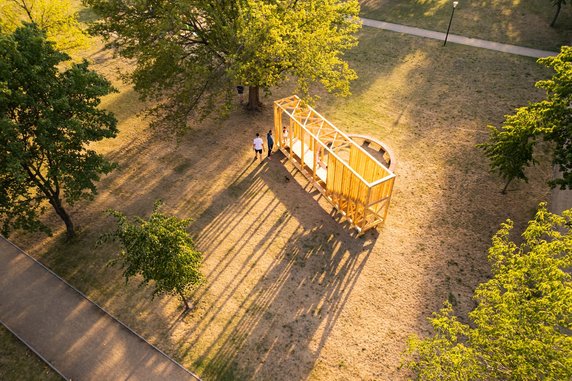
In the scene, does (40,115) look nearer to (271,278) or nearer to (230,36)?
(230,36)

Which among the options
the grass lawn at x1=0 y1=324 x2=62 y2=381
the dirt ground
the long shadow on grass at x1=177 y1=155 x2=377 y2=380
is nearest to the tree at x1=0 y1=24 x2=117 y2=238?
the dirt ground

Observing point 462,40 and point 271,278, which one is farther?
point 462,40

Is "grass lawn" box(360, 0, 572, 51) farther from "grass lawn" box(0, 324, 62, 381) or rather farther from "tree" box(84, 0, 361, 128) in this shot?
"grass lawn" box(0, 324, 62, 381)

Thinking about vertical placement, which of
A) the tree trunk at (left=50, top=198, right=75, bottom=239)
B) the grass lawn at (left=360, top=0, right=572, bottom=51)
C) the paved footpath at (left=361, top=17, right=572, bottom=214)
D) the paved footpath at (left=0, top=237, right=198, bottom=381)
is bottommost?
the paved footpath at (left=0, top=237, right=198, bottom=381)

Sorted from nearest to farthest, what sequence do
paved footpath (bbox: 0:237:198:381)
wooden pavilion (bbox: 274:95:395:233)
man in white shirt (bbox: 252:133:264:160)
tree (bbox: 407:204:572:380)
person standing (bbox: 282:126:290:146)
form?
tree (bbox: 407:204:572:380) → paved footpath (bbox: 0:237:198:381) → wooden pavilion (bbox: 274:95:395:233) → man in white shirt (bbox: 252:133:264:160) → person standing (bbox: 282:126:290:146)

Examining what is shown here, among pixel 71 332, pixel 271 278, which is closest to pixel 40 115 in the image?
pixel 71 332
